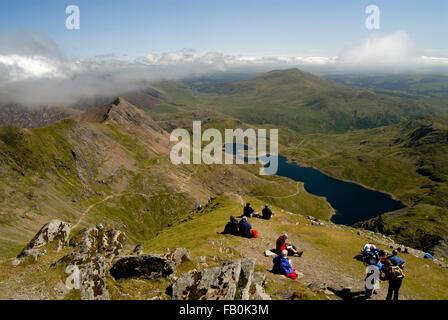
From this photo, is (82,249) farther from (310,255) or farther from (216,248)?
(310,255)

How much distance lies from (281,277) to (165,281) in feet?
41.8

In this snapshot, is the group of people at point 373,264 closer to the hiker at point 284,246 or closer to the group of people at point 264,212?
the hiker at point 284,246

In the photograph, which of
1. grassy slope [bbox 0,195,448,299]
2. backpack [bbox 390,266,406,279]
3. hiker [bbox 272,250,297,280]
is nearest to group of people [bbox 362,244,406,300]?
backpack [bbox 390,266,406,279]

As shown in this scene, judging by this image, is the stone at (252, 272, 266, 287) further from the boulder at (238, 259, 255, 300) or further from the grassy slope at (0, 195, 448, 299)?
the boulder at (238, 259, 255, 300)

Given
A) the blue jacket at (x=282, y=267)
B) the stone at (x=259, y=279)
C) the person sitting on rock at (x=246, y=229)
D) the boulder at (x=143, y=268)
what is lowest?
the person sitting on rock at (x=246, y=229)

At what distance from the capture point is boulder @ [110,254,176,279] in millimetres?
25567

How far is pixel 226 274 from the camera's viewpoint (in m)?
21.4

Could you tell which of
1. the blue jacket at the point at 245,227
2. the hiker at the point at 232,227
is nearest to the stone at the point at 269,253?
the blue jacket at the point at 245,227

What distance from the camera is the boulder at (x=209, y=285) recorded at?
66.0 ft

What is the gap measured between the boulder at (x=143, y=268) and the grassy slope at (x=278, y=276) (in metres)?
0.68
